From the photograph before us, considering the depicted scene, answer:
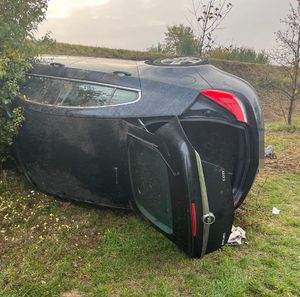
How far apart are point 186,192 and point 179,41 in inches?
570

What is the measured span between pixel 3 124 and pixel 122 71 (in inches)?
63.2

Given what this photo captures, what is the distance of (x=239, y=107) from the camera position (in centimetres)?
396

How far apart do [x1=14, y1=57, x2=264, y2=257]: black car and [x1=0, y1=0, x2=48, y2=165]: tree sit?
6.1 inches

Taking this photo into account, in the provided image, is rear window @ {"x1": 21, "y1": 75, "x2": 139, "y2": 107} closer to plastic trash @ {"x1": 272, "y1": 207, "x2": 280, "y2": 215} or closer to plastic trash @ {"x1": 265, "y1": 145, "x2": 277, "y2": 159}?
plastic trash @ {"x1": 272, "y1": 207, "x2": 280, "y2": 215}

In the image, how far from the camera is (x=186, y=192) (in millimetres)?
3162

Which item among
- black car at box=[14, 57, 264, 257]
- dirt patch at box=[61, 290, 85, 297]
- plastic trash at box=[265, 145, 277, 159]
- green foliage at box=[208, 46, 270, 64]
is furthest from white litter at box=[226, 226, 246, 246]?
green foliage at box=[208, 46, 270, 64]

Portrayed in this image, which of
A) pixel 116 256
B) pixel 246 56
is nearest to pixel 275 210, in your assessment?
pixel 116 256

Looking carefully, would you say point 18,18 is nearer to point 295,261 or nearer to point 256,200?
point 256,200

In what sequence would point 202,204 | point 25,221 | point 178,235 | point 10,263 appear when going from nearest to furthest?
point 202,204 < point 178,235 < point 10,263 < point 25,221

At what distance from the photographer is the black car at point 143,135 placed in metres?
3.38

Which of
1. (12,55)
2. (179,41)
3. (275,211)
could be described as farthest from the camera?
(179,41)

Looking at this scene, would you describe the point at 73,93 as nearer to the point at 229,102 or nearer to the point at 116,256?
the point at 229,102

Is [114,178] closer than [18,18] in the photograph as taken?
Yes

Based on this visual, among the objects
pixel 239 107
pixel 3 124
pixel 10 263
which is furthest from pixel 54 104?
pixel 239 107
